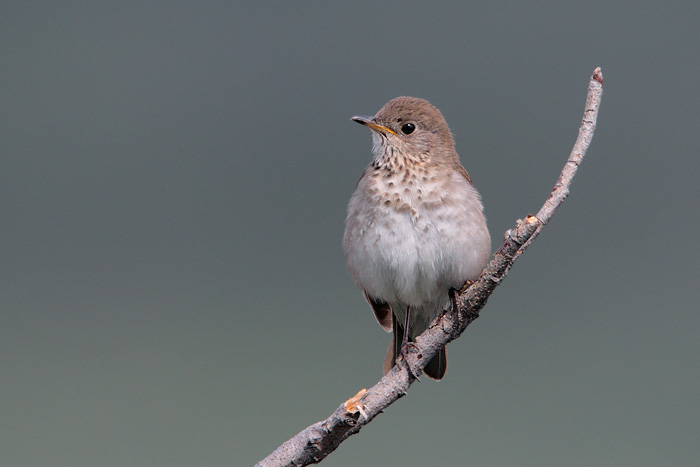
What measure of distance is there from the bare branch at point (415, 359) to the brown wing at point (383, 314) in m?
1.29

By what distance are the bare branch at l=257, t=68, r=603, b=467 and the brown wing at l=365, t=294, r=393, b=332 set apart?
50.7 inches

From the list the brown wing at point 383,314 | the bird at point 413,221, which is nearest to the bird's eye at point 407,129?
the bird at point 413,221

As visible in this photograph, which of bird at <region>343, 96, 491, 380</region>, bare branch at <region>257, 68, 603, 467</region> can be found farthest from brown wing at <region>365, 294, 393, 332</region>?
bare branch at <region>257, 68, 603, 467</region>

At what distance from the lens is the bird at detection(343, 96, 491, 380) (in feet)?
11.3

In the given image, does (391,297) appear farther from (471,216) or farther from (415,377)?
(415,377)

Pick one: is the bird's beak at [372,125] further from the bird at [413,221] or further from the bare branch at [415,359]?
the bare branch at [415,359]

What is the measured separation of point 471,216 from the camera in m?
3.52

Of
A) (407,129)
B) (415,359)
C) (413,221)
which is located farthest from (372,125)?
(415,359)

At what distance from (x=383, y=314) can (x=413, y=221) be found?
0.67 m

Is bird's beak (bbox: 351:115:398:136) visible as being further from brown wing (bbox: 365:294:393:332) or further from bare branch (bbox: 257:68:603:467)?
bare branch (bbox: 257:68:603:467)

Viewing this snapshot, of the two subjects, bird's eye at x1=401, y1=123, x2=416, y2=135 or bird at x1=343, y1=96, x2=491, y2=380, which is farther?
bird's eye at x1=401, y1=123, x2=416, y2=135

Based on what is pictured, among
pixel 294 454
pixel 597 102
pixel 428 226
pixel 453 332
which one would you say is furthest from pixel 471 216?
pixel 294 454

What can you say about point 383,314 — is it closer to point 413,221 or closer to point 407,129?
point 413,221

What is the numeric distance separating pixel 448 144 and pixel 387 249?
67 cm
